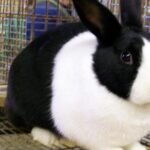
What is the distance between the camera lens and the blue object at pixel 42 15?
65.3 inches

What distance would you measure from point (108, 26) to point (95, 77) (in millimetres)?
116

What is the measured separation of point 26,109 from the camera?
3.83ft

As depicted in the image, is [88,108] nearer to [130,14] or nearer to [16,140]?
[130,14]

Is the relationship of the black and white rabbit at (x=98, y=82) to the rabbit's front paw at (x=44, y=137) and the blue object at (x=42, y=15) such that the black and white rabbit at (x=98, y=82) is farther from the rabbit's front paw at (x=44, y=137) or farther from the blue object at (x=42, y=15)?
the blue object at (x=42, y=15)

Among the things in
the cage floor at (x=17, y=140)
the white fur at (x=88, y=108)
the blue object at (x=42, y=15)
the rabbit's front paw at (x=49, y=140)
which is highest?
the blue object at (x=42, y=15)

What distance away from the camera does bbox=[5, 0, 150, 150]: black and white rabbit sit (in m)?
0.89

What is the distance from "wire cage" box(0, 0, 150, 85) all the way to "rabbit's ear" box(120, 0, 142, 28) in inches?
19.2

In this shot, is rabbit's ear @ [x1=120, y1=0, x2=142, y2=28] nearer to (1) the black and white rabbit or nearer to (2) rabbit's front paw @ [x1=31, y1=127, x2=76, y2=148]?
(1) the black and white rabbit

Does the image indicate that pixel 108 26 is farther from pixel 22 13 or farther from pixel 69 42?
pixel 22 13

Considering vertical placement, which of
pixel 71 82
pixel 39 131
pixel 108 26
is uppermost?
pixel 108 26

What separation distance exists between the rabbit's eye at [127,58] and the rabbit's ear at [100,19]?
6 cm

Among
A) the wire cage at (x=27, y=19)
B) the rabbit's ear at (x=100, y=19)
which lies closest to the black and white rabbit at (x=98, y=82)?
the rabbit's ear at (x=100, y=19)

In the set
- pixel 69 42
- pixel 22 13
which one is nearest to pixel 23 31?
pixel 22 13

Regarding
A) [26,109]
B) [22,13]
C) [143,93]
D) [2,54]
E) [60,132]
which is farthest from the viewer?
[2,54]
